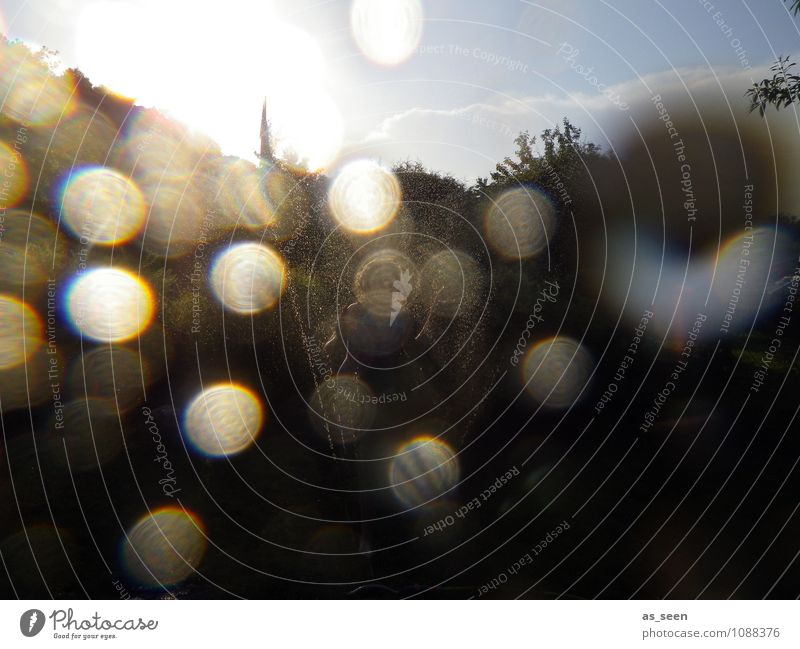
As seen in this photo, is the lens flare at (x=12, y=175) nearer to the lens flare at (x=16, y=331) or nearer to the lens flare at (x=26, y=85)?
the lens flare at (x=26, y=85)

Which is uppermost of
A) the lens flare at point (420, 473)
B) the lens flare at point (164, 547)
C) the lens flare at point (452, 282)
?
the lens flare at point (452, 282)

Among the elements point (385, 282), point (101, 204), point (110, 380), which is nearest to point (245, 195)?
point (101, 204)

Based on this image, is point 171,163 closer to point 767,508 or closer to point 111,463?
point 111,463

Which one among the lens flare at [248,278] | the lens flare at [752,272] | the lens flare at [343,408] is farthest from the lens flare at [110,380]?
the lens flare at [752,272]

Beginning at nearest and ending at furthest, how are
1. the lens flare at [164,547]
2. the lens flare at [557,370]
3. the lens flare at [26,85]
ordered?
the lens flare at [164,547]
the lens flare at [26,85]
the lens flare at [557,370]

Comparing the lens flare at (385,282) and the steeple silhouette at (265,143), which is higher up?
the steeple silhouette at (265,143)

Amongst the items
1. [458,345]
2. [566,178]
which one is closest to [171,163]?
[458,345]

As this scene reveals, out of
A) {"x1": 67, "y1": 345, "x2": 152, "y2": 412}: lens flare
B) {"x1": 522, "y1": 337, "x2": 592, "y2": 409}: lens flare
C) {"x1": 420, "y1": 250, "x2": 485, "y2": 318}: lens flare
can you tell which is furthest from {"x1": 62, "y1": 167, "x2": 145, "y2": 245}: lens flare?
{"x1": 522, "y1": 337, "x2": 592, "y2": 409}: lens flare
